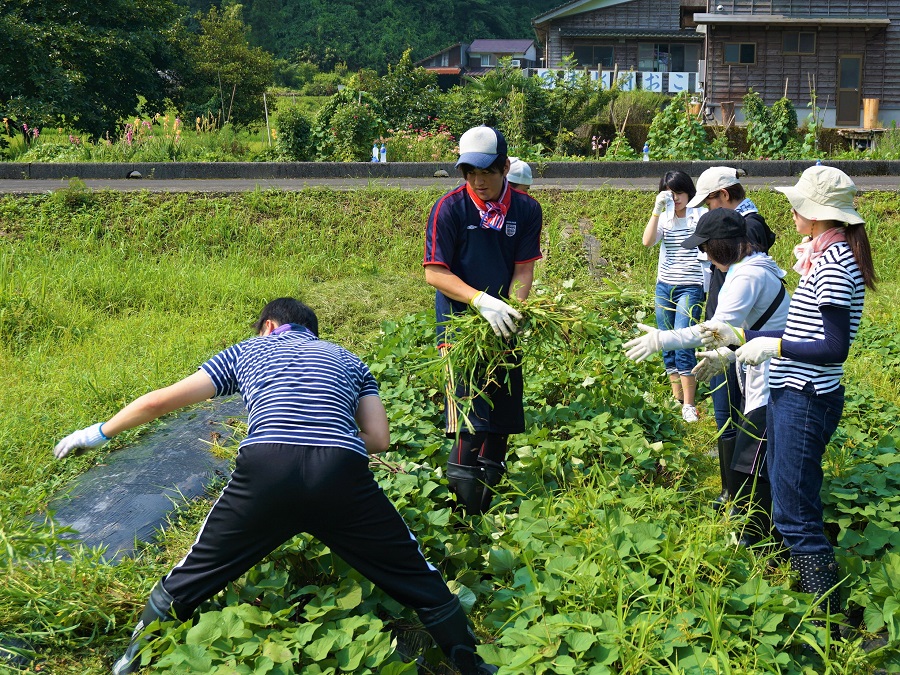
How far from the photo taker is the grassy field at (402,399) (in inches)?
117

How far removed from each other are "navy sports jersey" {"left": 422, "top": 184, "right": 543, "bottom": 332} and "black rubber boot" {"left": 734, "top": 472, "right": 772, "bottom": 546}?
1.34 meters

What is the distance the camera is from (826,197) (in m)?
3.22

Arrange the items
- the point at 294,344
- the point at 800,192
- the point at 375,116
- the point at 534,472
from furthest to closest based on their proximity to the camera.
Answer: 1. the point at 375,116
2. the point at 534,472
3. the point at 800,192
4. the point at 294,344

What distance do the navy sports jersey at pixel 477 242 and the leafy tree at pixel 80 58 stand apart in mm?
15088

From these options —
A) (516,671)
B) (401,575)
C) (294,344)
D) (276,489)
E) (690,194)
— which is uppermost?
(690,194)

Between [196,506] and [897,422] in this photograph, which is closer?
[196,506]

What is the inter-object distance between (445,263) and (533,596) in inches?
59.4

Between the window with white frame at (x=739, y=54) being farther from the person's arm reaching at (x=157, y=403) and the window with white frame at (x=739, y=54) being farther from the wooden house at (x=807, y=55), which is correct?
the person's arm reaching at (x=157, y=403)

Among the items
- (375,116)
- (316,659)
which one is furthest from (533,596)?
(375,116)

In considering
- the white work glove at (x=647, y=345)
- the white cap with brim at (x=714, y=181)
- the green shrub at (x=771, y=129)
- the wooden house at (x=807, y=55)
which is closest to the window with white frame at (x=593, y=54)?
the wooden house at (x=807, y=55)

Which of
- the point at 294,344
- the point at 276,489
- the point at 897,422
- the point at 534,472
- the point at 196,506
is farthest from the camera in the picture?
the point at 897,422

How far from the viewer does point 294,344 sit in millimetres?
2963

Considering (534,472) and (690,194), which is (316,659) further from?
(690,194)

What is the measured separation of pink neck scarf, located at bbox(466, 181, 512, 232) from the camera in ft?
12.9
